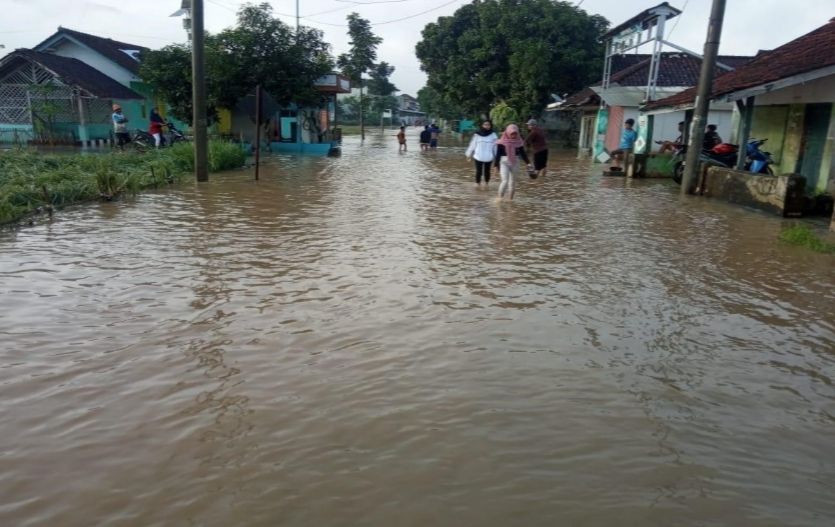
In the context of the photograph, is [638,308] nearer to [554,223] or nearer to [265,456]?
[265,456]

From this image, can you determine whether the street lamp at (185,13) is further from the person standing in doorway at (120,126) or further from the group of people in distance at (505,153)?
the group of people in distance at (505,153)

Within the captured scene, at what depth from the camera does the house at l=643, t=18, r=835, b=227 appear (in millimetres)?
12203

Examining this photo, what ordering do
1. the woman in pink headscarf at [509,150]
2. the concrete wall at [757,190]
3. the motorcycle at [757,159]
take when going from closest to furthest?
the concrete wall at [757,190] → the woman in pink headscarf at [509,150] → the motorcycle at [757,159]

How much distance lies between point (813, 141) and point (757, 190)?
2.73 metres

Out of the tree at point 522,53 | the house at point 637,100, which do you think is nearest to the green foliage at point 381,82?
the tree at point 522,53

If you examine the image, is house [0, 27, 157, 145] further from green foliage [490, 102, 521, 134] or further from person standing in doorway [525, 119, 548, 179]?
green foliage [490, 102, 521, 134]

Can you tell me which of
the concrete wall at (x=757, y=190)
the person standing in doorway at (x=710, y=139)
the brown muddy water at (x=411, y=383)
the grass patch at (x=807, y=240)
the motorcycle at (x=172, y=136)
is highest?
the person standing in doorway at (x=710, y=139)

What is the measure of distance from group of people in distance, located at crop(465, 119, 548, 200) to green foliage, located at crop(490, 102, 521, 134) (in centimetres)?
2046

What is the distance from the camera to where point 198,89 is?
15.0 metres

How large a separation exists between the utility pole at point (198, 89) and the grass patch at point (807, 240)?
12.4 m

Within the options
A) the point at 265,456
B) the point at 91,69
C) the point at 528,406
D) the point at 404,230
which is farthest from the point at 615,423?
the point at 91,69

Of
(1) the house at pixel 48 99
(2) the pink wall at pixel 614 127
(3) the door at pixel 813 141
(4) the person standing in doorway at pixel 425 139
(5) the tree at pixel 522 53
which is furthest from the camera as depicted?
(5) the tree at pixel 522 53

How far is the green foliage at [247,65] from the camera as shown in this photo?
26.0m

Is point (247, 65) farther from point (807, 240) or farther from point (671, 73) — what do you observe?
point (807, 240)
